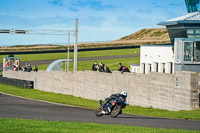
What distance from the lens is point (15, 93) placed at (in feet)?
137

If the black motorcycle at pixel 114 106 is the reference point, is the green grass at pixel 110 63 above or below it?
above

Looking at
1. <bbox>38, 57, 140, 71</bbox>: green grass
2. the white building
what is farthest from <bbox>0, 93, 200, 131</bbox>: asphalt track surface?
<bbox>38, 57, 140, 71</bbox>: green grass

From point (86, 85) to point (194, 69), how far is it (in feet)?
30.1

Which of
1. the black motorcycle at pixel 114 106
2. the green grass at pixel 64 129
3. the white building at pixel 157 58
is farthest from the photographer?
the white building at pixel 157 58

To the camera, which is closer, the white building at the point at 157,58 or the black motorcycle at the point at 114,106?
the black motorcycle at the point at 114,106

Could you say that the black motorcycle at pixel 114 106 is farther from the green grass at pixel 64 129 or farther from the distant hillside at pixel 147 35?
the distant hillside at pixel 147 35

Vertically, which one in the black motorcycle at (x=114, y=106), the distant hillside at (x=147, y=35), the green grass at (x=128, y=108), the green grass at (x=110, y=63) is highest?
the distant hillside at (x=147, y=35)

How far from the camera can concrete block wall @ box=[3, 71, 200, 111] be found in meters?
24.8

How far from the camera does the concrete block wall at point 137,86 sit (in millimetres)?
24844

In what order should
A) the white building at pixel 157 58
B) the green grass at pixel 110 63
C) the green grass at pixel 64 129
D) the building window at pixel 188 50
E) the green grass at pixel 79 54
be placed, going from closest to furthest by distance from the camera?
1. the green grass at pixel 64 129
2. the building window at pixel 188 50
3. the white building at pixel 157 58
4. the green grass at pixel 110 63
5. the green grass at pixel 79 54

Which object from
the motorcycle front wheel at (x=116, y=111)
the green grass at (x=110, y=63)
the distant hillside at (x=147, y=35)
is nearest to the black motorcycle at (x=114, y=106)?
the motorcycle front wheel at (x=116, y=111)

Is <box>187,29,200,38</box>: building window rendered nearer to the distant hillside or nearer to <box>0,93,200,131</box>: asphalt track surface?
<box>0,93,200,131</box>: asphalt track surface

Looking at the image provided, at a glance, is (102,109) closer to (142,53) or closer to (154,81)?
(154,81)

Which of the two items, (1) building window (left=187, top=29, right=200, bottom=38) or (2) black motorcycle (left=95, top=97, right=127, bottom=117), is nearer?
(2) black motorcycle (left=95, top=97, right=127, bottom=117)
